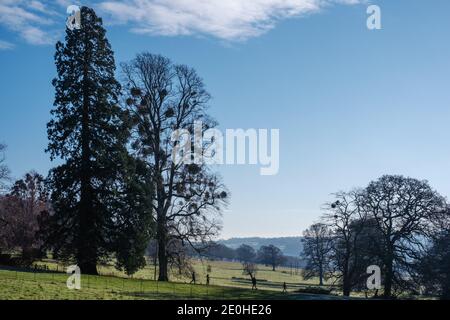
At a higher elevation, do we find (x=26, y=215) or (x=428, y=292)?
(x=26, y=215)

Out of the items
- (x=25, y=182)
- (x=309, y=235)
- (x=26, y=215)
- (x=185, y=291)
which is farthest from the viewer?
(x=309, y=235)

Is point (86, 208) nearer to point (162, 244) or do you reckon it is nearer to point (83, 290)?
point (162, 244)

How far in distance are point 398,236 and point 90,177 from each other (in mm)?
25009

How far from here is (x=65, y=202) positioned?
A: 33938 millimetres

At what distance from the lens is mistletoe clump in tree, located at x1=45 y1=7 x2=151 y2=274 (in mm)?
33625

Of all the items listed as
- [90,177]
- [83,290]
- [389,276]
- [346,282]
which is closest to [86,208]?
[90,177]

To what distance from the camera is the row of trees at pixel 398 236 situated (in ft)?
131

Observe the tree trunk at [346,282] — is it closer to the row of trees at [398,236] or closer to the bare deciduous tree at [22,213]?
the row of trees at [398,236]

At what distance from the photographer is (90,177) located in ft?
112

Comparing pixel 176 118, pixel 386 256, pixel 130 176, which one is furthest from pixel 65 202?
pixel 386 256

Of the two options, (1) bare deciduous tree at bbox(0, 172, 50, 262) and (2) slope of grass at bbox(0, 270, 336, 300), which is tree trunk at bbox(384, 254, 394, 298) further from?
(1) bare deciduous tree at bbox(0, 172, 50, 262)

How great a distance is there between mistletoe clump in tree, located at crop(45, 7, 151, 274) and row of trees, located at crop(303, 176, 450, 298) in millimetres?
17916

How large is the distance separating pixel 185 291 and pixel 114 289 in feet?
17.7
